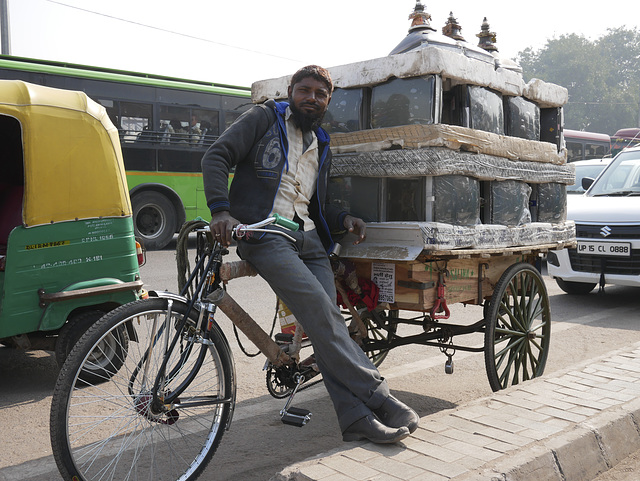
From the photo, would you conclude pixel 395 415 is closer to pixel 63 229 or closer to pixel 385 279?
pixel 385 279

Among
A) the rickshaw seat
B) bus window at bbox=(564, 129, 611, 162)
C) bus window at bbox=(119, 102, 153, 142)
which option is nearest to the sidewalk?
the rickshaw seat

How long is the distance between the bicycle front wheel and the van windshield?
6.81m

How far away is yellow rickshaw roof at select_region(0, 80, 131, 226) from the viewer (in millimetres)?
4152

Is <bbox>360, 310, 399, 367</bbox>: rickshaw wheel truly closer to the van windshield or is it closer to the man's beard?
the man's beard

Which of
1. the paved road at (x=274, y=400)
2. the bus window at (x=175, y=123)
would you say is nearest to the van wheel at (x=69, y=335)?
the paved road at (x=274, y=400)

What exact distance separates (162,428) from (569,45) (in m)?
79.1

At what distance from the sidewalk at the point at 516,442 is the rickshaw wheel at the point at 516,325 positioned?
0.24 metres

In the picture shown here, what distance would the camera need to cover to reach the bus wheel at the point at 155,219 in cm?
1287

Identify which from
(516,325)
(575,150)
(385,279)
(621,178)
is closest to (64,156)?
(385,279)

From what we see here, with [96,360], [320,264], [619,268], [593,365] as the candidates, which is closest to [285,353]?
[320,264]

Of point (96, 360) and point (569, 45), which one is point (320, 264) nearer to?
point (96, 360)

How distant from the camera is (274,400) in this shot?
4109mm

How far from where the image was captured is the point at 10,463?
3127 mm

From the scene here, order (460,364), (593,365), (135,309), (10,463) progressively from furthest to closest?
(460,364) → (593,365) → (10,463) → (135,309)
